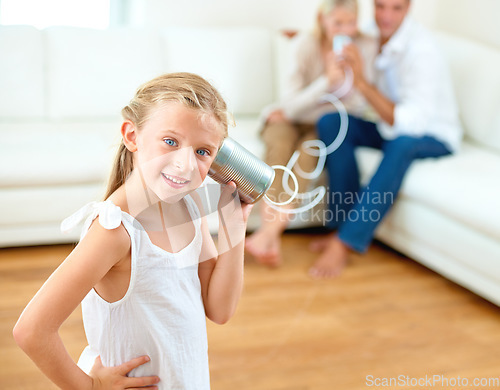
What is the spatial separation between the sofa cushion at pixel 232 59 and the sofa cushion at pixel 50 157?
0.51 meters

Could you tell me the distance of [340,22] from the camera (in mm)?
2316

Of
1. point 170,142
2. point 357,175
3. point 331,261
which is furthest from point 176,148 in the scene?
point 357,175

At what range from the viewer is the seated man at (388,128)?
7.29ft

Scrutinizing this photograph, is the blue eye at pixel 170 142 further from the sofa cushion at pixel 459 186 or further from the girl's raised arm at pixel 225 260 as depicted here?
the sofa cushion at pixel 459 186

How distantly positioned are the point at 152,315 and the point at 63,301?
138mm

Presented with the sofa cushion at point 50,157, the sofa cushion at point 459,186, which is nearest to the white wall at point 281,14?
the sofa cushion at point 50,157

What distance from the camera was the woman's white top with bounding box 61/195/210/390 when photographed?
76 centimetres

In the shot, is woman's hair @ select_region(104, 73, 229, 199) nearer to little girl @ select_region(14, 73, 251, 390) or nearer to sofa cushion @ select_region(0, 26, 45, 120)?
little girl @ select_region(14, 73, 251, 390)

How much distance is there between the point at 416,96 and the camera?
2.40m

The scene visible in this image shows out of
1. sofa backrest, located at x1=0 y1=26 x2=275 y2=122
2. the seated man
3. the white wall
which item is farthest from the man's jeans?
the white wall

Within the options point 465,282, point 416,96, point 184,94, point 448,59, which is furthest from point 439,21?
point 184,94

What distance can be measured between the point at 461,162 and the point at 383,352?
0.90 metres

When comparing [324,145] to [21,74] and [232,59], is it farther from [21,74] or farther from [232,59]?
[21,74]

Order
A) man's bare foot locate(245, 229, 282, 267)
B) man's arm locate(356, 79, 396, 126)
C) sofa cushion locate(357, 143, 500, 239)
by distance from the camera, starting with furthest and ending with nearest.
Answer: man's arm locate(356, 79, 396, 126), man's bare foot locate(245, 229, 282, 267), sofa cushion locate(357, 143, 500, 239)
